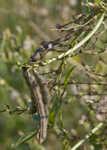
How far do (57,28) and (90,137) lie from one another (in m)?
0.52

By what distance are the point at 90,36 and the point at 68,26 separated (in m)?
0.10

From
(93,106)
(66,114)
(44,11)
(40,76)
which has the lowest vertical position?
(66,114)

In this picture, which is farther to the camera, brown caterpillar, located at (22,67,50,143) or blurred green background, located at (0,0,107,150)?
blurred green background, located at (0,0,107,150)

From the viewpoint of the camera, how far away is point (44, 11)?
10.5ft

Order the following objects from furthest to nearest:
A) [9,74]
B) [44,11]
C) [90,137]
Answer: [44,11] < [9,74] < [90,137]

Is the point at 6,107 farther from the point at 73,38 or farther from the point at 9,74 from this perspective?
the point at 9,74

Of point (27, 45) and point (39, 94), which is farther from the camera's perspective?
point (27, 45)

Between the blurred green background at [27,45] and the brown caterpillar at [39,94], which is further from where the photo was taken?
the blurred green background at [27,45]

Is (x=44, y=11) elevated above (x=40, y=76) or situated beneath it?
elevated above

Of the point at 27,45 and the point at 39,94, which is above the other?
the point at 27,45

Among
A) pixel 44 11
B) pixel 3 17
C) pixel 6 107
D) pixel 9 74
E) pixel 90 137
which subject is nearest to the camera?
pixel 6 107

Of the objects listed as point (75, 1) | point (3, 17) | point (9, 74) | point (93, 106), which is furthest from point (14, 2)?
point (93, 106)

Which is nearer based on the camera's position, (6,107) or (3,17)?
(6,107)

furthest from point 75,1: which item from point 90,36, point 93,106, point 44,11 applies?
point 90,36
